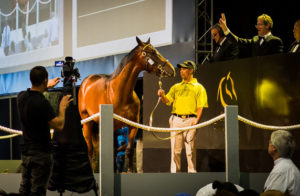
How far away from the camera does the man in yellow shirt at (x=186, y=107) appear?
19.0ft

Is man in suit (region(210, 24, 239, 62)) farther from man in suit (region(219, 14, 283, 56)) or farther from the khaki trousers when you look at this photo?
the khaki trousers

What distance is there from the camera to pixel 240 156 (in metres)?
5.60

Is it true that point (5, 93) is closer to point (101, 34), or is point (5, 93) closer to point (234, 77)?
point (101, 34)

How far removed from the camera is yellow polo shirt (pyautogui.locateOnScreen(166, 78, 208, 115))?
5.82 meters

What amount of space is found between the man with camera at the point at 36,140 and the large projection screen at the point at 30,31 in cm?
533

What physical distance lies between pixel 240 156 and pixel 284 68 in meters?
1.13

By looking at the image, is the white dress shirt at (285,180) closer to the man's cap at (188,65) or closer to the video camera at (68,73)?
the man's cap at (188,65)

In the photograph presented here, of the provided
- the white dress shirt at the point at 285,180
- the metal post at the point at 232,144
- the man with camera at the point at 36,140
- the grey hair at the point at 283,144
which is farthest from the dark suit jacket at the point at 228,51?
the man with camera at the point at 36,140

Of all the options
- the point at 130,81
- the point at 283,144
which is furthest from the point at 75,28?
the point at 283,144

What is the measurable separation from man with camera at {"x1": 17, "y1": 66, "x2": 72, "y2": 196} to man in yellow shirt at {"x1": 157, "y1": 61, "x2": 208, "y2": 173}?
2.26 meters

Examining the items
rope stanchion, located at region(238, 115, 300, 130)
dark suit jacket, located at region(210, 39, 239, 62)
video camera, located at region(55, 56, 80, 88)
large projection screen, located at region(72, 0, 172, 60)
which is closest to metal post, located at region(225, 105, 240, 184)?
rope stanchion, located at region(238, 115, 300, 130)

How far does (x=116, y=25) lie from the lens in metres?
8.17

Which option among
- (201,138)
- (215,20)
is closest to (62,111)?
(201,138)

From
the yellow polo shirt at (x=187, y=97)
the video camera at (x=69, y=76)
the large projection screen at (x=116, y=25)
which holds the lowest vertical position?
the yellow polo shirt at (x=187, y=97)
